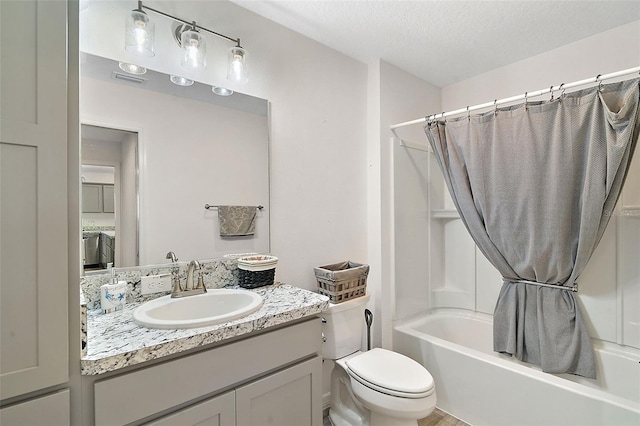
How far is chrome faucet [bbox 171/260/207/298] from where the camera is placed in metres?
1.37

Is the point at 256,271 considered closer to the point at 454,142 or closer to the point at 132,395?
the point at 132,395

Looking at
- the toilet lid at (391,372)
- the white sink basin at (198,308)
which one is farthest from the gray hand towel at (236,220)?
the toilet lid at (391,372)

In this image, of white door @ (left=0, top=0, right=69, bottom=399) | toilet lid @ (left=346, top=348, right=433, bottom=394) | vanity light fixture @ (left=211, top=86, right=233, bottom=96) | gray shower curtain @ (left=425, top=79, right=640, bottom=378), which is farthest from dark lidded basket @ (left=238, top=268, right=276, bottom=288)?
gray shower curtain @ (left=425, top=79, right=640, bottom=378)

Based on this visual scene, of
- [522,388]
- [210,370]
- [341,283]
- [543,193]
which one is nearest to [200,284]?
[210,370]

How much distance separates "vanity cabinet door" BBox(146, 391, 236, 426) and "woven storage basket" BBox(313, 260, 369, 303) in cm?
81

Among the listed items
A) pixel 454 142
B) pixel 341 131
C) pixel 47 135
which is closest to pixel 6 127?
pixel 47 135

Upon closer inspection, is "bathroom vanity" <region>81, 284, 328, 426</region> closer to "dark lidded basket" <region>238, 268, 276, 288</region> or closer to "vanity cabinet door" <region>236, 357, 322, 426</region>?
"vanity cabinet door" <region>236, 357, 322, 426</region>

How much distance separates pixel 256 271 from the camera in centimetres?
158

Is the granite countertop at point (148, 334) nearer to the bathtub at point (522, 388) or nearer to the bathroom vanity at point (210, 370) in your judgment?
the bathroom vanity at point (210, 370)

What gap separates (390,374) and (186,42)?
2.03m

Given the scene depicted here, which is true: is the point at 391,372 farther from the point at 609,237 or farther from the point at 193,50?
the point at 193,50

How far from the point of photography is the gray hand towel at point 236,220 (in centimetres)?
163

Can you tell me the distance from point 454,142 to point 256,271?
62.9 inches

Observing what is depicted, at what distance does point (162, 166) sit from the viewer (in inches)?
56.8
